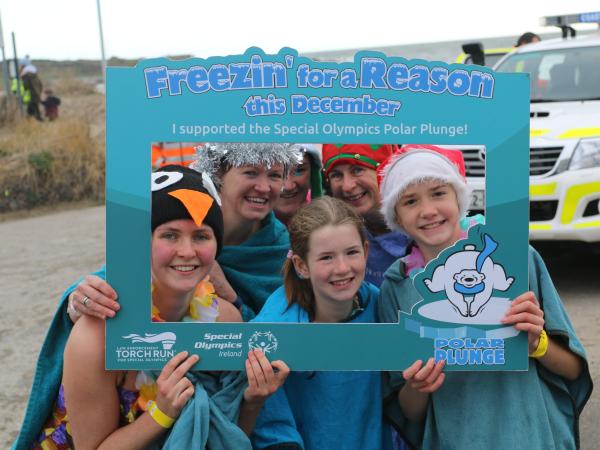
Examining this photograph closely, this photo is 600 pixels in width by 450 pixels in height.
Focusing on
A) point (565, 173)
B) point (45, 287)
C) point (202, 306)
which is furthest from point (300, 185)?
point (45, 287)

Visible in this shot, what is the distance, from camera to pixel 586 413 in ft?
13.3

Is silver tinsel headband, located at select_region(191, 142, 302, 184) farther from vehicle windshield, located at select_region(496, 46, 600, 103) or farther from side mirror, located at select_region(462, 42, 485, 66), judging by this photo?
side mirror, located at select_region(462, 42, 485, 66)

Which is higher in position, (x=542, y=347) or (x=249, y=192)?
(x=249, y=192)

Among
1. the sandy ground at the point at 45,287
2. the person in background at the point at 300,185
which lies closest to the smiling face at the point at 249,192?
the person in background at the point at 300,185

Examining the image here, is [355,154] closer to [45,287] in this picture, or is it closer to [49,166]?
[45,287]

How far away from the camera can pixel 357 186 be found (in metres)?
2.91

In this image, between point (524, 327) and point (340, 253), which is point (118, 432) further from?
point (524, 327)

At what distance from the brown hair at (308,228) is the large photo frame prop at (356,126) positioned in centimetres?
24

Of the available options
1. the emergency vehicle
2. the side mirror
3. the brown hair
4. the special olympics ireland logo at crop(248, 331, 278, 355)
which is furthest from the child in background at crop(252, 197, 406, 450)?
the side mirror

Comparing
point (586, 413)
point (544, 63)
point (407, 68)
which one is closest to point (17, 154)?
point (544, 63)

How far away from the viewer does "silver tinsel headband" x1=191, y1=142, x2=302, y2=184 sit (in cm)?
251

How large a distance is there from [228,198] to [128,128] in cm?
51

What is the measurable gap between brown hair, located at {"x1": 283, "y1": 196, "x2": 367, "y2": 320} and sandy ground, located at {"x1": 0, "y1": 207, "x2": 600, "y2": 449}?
195cm

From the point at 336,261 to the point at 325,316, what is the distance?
0.60ft
